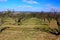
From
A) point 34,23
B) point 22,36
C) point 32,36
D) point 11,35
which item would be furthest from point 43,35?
point 34,23

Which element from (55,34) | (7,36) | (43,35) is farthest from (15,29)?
(55,34)

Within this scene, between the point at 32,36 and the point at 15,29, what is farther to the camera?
the point at 15,29

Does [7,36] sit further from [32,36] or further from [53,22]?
[53,22]

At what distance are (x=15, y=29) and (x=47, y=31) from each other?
13.0ft

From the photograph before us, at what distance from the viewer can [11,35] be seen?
13945mm

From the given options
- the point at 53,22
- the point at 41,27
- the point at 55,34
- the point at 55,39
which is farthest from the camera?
the point at 53,22

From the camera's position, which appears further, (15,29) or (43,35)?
(15,29)

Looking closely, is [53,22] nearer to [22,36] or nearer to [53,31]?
[53,31]

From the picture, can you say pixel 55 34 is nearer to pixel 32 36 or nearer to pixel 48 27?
pixel 48 27

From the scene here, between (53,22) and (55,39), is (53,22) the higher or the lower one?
the higher one

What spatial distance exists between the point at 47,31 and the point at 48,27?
3.88 ft

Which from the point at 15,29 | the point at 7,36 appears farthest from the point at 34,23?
the point at 7,36

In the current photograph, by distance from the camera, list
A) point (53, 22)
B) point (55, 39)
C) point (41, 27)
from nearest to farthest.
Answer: point (55, 39) < point (41, 27) < point (53, 22)

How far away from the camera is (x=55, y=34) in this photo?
15273 mm
